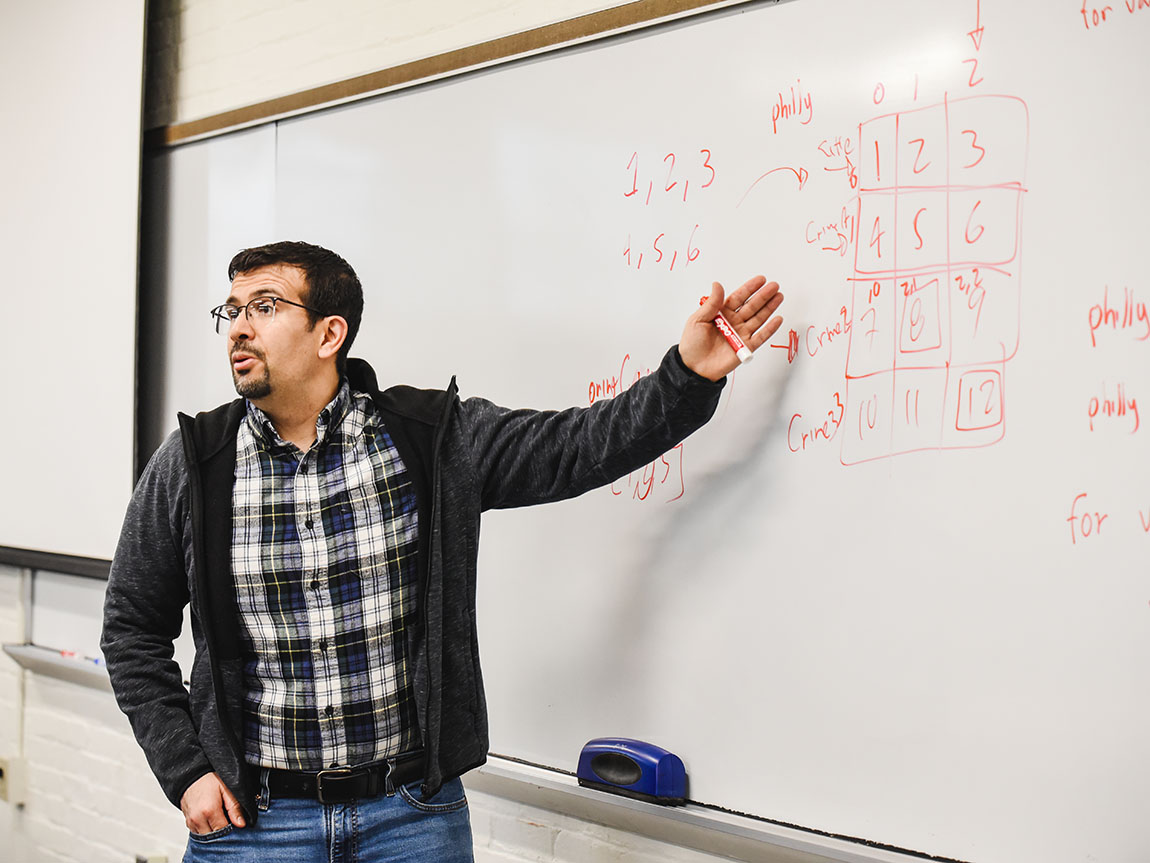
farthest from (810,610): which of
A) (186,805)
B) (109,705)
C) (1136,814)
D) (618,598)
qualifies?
(109,705)

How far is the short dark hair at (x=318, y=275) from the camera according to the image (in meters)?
1.37

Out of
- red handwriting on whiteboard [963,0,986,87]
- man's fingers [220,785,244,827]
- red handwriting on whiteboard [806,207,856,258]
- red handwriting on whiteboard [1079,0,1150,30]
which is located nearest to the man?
man's fingers [220,785,244,827]

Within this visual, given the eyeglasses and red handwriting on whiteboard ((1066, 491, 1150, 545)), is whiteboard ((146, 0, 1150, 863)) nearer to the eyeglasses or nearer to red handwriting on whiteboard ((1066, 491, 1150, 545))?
red handwriting on whiteboard ((1066, 491, 1150, 545))

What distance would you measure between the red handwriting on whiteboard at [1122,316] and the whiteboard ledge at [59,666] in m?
2.20

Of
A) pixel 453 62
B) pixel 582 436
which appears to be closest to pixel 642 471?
pixel 582 436

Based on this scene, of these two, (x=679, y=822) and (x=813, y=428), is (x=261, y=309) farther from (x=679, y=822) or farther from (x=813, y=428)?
(x=679, y=822)

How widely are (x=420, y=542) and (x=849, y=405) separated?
0.61m

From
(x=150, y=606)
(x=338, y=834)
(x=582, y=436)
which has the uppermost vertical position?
(x=582, y=436)

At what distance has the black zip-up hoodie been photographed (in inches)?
48.3

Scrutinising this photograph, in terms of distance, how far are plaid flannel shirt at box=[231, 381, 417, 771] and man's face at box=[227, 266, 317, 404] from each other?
0.09 meters

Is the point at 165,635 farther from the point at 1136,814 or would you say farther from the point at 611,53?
the point at 1136,814

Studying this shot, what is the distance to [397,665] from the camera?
4.15ft

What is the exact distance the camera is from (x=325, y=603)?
1238mm

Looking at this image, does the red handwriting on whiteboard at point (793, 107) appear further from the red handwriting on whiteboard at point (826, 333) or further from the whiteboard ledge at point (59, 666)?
the whiteboard ledge at point (59, 666)
